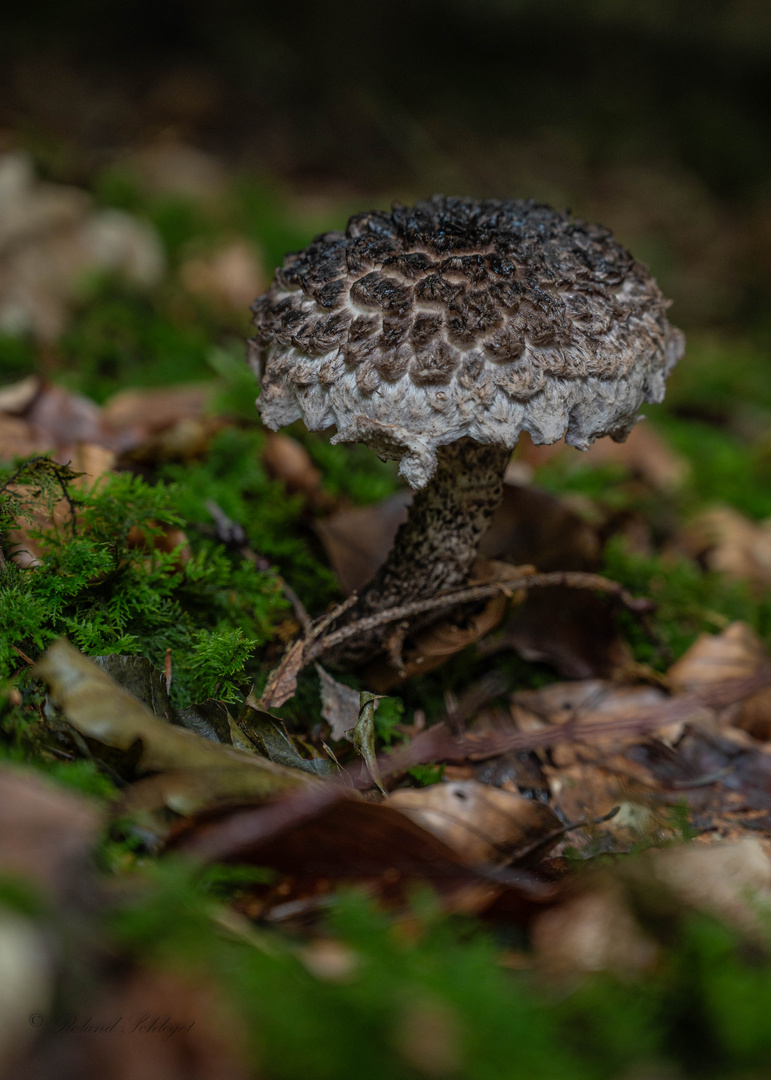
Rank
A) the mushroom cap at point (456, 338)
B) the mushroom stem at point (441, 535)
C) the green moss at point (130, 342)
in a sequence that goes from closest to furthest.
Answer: the mushroom cap at point (456, 338) < the mushroom stem at point (441, 535) < the green moss at point (130, 342)

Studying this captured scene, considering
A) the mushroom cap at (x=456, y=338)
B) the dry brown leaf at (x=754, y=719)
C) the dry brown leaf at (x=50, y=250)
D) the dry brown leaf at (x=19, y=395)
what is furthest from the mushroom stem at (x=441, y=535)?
the dry brown leaf at (x=50, y=250)

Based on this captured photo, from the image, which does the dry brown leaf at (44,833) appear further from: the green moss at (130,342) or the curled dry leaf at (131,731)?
the green moss at (130,342)

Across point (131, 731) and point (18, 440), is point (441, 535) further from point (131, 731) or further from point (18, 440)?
point (18, 440)

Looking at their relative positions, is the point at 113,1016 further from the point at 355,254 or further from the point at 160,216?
the point at 160,216

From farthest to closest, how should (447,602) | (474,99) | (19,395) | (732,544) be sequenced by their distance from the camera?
(474,99), (732,544), (19,395), (447,602)

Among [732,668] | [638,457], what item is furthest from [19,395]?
[638,457]

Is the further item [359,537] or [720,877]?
[359,537]

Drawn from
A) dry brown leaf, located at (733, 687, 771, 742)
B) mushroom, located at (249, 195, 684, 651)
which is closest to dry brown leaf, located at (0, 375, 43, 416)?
mushroom, located at (249, 195, 684, 651)
